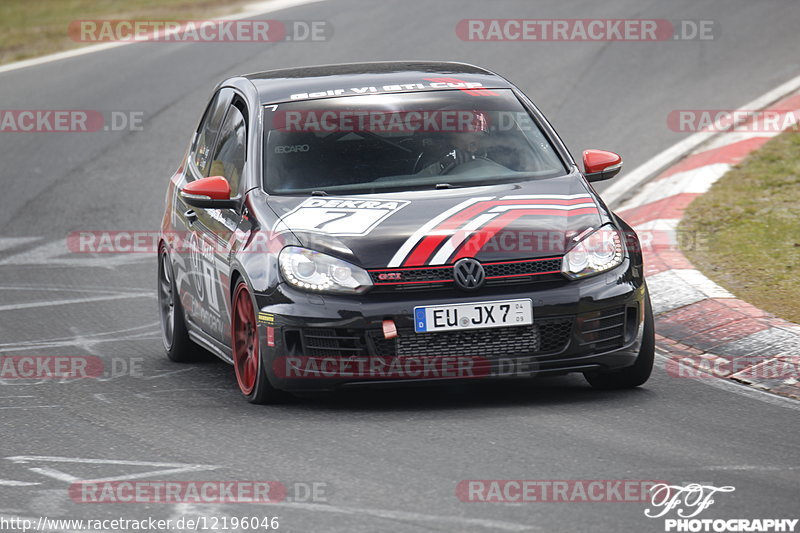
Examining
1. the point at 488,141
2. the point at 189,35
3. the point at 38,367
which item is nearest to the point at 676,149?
the point at 488,141

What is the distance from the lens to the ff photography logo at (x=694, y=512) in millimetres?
4879

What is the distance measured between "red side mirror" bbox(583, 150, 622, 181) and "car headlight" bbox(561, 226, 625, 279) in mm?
886

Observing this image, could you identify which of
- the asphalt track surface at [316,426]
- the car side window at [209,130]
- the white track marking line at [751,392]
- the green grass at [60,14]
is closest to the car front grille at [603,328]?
the asphalt track surface at [316,426]

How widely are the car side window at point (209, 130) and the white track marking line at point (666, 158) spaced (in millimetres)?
4379

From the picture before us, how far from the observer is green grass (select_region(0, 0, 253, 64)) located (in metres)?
23.3

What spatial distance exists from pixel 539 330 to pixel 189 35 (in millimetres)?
17080

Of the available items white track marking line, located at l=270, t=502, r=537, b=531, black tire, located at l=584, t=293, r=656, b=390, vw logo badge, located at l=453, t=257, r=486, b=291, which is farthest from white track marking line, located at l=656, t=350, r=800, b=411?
white track marking line, located at l=270, t=502, r=537, b=531

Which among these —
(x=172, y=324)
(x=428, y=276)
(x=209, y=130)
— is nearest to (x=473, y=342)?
(x=428, y=276)

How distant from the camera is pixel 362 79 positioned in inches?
325

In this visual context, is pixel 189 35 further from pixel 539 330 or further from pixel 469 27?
pixel 539 330

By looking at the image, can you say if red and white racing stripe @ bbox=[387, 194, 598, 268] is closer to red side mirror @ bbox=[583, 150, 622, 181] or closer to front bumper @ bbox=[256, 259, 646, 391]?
front bumper @ bbox=[256, 259, 646, 391]

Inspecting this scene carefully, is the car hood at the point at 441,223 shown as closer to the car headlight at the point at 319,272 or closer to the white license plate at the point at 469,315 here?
the car headlight at the point at 319,272

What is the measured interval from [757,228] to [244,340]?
490 centimetres

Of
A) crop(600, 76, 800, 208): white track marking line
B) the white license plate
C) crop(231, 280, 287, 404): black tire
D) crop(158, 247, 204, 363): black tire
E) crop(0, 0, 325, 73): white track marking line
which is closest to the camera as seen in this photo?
the white license plate
